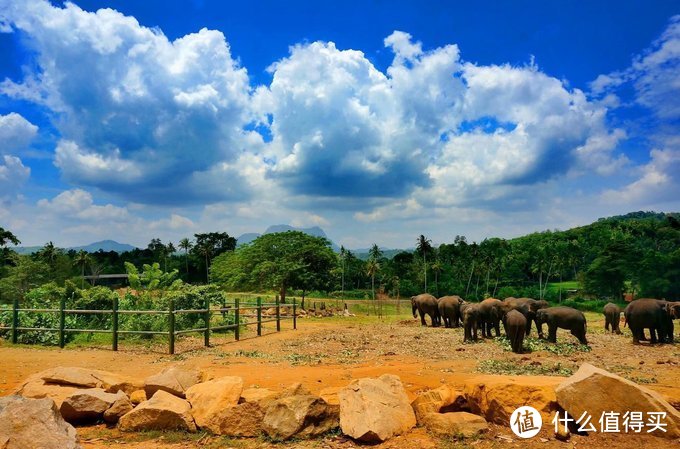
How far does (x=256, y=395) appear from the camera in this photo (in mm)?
8266

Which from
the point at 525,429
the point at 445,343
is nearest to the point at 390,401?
the point at 525,429

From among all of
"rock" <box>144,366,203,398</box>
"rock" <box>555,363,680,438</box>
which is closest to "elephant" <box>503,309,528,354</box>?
"rock" <box>555,363,680,438</box>

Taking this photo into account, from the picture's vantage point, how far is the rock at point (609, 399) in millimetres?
6647

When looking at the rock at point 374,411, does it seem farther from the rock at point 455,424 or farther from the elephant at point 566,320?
the elephant at point 566,320

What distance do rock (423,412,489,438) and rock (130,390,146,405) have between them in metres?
5.02

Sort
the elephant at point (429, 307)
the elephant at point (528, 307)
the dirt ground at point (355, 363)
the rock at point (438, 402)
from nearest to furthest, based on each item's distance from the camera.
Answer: the dirt ground at point (355, 363)
the rock at point (438, 402)
the elephant at point (528, 307)
the elephant at point (429, 307)

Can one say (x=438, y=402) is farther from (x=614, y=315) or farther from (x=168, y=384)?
(x=614, y=315)

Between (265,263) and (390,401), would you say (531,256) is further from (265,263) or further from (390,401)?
(390,401)

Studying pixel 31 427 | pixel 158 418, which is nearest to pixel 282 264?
pixel 158 418

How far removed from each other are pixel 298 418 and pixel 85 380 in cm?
458

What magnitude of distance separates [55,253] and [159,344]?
56.8 metres

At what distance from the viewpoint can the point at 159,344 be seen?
1858 centimetres

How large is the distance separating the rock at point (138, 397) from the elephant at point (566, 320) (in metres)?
15.7

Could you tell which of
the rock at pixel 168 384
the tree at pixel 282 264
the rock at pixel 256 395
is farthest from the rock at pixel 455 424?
the tree at pixel 282 264
